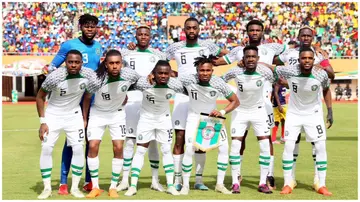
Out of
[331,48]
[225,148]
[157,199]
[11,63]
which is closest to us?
[157,199]

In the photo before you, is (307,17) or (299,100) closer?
(299,100)

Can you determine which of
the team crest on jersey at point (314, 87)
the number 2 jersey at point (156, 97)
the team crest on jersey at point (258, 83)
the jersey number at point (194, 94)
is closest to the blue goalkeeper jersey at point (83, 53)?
the number 2 jersey at point (156, 97)

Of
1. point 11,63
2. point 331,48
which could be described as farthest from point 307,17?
point 11,63

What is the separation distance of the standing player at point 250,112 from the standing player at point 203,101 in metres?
0.20

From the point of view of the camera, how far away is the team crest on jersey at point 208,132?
9266mm

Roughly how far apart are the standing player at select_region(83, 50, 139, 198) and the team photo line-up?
0.01m

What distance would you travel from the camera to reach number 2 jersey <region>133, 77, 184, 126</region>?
9.13m

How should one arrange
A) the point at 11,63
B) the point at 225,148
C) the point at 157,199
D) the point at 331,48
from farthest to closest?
the point at 331,48
the point at 11,63
the point at 225,148
the point at 157,199

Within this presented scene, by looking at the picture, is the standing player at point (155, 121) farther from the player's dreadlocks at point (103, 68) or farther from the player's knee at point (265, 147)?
the player's knee at point (265, 147)

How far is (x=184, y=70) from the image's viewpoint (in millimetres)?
9875

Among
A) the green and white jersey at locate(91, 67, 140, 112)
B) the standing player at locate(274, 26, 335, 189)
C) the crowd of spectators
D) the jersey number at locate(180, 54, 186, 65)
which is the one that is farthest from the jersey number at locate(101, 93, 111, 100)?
the crowd of spectators

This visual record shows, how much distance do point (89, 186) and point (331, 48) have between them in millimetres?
32188

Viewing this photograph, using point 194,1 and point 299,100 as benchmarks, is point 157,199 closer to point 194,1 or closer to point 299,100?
point 299,100

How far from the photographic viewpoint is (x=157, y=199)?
8836 millimetres
